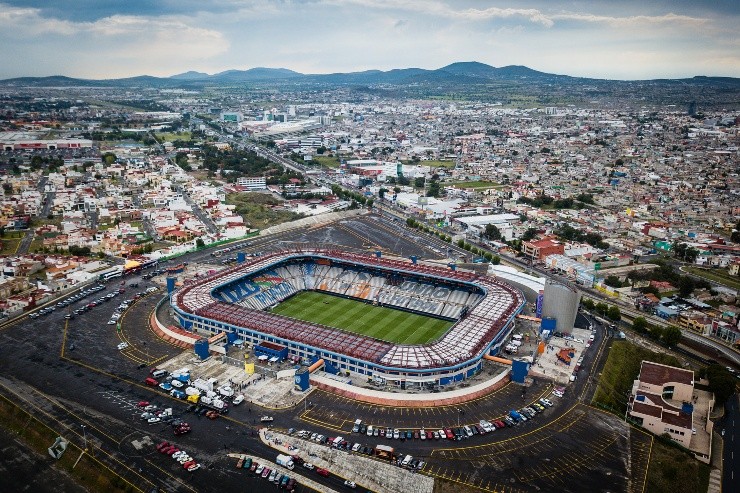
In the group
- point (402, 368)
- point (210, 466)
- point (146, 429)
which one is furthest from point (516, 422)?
point (146, 429)

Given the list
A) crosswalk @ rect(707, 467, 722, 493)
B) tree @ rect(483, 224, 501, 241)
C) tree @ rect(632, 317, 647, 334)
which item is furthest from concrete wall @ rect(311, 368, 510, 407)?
tree @ rect(483, 224, 501, 241)

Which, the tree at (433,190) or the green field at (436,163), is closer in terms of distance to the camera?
the tree at (433,190)

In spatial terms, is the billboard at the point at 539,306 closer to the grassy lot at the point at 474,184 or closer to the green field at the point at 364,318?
the green field at the point at 364,318

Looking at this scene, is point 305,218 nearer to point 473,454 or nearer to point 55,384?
point 55,384

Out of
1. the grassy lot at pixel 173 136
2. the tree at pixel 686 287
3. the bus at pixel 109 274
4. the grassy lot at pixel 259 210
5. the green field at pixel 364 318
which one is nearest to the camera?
the green field at pixel 364 318

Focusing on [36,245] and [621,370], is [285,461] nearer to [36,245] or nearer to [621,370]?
[621,370]

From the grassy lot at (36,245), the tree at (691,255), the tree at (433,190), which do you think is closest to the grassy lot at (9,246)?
the grassy lot at (36,245)

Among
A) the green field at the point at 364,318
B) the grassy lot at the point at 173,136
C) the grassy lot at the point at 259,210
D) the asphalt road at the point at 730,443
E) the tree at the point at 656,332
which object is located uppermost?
the grassy lot at the point at 173,136
